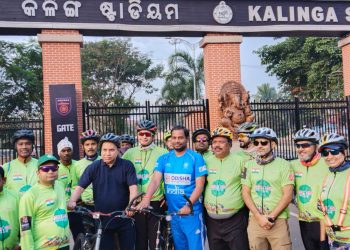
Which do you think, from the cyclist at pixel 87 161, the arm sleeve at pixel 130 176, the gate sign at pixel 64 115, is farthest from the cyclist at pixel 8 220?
the gate sign at pixel 64 115

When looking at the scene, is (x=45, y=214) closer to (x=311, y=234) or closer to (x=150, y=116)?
(x=311, y=234)

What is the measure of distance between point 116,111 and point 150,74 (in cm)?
2325

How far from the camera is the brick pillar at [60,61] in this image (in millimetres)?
11266

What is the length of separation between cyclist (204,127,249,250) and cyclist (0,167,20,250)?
210 cm

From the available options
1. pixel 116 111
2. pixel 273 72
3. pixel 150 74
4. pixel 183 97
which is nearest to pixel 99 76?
pixel 150 74

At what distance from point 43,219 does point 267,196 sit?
7.68ft

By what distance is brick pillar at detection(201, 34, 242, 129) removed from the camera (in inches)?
490

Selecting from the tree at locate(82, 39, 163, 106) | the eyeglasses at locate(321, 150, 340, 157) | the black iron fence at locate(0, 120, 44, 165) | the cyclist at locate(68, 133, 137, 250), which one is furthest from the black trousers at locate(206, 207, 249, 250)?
the tree at locate(82, 39, 163, 106)

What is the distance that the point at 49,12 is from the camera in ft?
37.3

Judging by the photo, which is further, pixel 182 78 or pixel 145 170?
pixel 182 78

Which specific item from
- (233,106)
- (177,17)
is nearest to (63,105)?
(177,17)

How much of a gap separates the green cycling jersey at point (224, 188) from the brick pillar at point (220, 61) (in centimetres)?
766

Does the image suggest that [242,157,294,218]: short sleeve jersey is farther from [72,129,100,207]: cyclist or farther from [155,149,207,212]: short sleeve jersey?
[72,129,100,207]: cyclist

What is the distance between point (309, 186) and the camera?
449 centimetres
